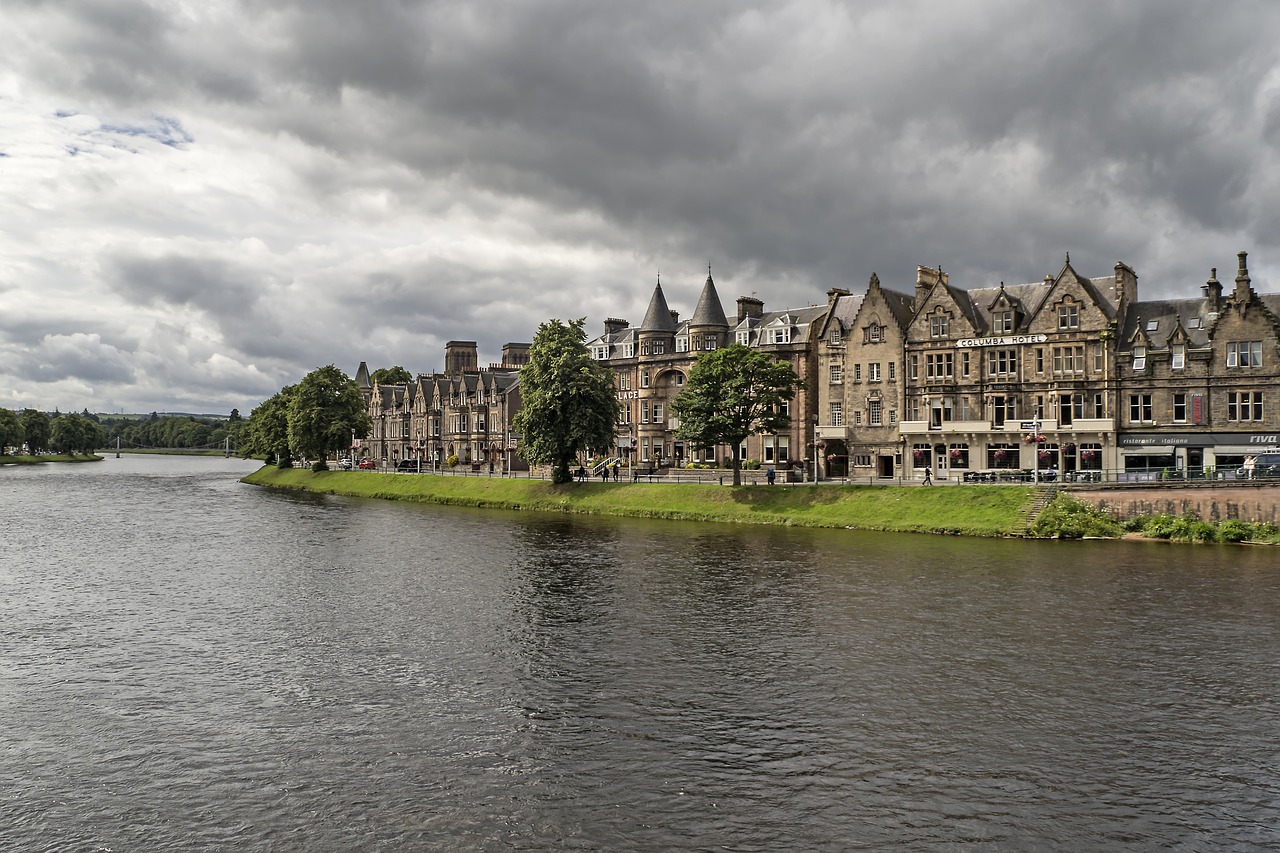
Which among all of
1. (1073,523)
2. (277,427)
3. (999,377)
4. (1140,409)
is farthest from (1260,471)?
(277,427)

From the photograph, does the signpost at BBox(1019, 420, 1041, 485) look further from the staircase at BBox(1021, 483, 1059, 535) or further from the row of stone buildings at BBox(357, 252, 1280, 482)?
the staircase at BBox(1021, 483, 1059, 535)

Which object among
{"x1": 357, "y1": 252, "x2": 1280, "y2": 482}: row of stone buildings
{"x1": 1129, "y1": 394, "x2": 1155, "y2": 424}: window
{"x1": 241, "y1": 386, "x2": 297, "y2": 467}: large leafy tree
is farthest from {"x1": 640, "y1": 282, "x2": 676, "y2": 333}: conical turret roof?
{"x1": 241, "y1": 386, "x2": 297, "y2": 467}: large leafy tree

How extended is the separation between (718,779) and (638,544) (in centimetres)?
3742

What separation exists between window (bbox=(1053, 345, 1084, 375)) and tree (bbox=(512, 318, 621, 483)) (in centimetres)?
3945

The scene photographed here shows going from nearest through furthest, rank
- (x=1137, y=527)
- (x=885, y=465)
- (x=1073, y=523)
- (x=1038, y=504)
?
1. (x=1137, y=527)
2. (x=1073, y=523)
3. (x=1038, y=504)
4. (x=885, y=465)

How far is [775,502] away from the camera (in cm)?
7212

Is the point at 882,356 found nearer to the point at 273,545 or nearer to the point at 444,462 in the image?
the point at 273,545

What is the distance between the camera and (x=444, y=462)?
141 metres

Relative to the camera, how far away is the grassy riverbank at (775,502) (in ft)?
204

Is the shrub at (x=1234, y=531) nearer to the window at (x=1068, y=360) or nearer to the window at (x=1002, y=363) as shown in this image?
the window at (x=1068, y=360)

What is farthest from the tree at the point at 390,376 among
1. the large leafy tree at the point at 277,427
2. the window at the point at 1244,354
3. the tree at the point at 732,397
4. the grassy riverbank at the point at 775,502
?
the window at the point at 1244,354

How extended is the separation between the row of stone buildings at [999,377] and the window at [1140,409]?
4.4 inches

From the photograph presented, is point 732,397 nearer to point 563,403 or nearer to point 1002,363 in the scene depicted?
point 563,403

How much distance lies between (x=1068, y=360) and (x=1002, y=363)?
17.7ft
